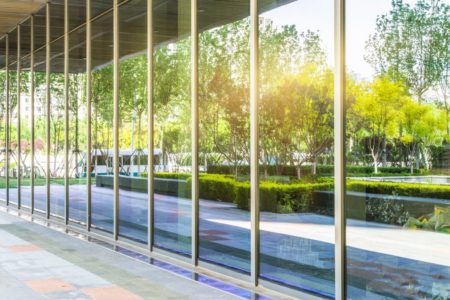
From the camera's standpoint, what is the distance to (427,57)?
5281mm

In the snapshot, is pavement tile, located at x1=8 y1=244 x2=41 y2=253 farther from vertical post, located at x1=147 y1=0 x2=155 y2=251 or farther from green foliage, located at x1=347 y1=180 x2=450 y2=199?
green foliage, located at x1=347 y1=180 x2=450 y2=199

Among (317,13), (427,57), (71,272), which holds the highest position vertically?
(317,13)

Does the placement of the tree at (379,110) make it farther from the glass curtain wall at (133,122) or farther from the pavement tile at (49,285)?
the glass curtain wall at (133,122)

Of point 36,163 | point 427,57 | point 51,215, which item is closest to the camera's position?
point 427,57

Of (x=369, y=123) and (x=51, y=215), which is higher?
(x=369, y=123)

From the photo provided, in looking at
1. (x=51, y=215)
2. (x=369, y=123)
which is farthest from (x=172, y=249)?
(x=51, y=215)

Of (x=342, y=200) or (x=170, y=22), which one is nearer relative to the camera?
(x=342, y=200)

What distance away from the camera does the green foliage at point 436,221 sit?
191 inches

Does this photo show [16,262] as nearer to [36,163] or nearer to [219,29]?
[219,29]

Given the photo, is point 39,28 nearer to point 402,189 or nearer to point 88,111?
point 88,111

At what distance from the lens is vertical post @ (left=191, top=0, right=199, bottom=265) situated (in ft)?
27.7

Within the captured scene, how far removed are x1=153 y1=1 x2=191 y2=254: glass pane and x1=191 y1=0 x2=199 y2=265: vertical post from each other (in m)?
0.14

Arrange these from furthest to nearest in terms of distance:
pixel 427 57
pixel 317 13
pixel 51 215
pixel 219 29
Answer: pixel 51 215
pixel 219 29
pixel 317 13
pixel 427 57

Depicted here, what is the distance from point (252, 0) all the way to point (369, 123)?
229 cm
